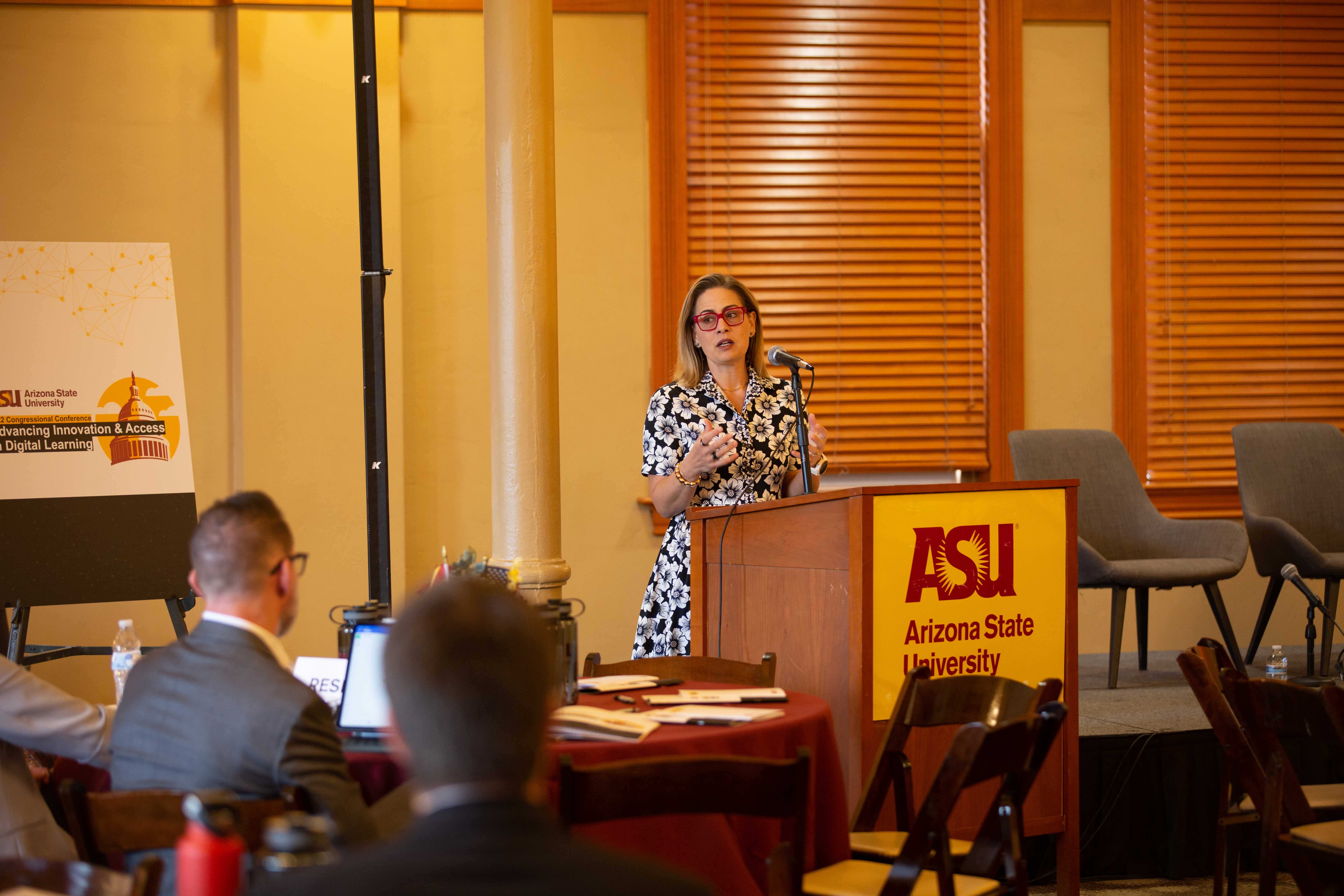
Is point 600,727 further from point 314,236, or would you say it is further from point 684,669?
point 314,236

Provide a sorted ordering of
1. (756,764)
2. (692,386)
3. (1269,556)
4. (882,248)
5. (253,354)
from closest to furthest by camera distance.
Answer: (756,764), (692,386), (1269,556), (253,354), (882,248)

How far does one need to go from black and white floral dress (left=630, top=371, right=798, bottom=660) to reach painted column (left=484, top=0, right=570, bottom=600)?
81cm

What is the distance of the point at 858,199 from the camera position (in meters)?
5.97

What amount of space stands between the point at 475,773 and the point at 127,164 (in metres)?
5.29

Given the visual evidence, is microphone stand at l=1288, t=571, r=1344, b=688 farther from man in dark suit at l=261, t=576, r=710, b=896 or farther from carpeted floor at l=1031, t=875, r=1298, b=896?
man in dark suit at l=261, t=576, r=710, b=896

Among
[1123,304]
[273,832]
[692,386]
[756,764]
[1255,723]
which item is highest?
[1123,304]

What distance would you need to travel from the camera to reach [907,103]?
6.00m

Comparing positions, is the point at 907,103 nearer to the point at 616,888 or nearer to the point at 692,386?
the point at 692,386

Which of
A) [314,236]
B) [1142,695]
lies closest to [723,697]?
[1142,695]

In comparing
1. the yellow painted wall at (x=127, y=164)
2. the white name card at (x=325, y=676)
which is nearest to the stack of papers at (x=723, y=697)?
the white name card at (x=325, y=676)

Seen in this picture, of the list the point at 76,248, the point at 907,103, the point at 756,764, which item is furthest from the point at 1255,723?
the point at 76,248

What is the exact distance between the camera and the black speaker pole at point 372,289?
4051 millimetres

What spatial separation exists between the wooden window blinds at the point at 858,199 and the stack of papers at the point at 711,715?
3601mm

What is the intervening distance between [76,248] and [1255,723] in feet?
14.1
